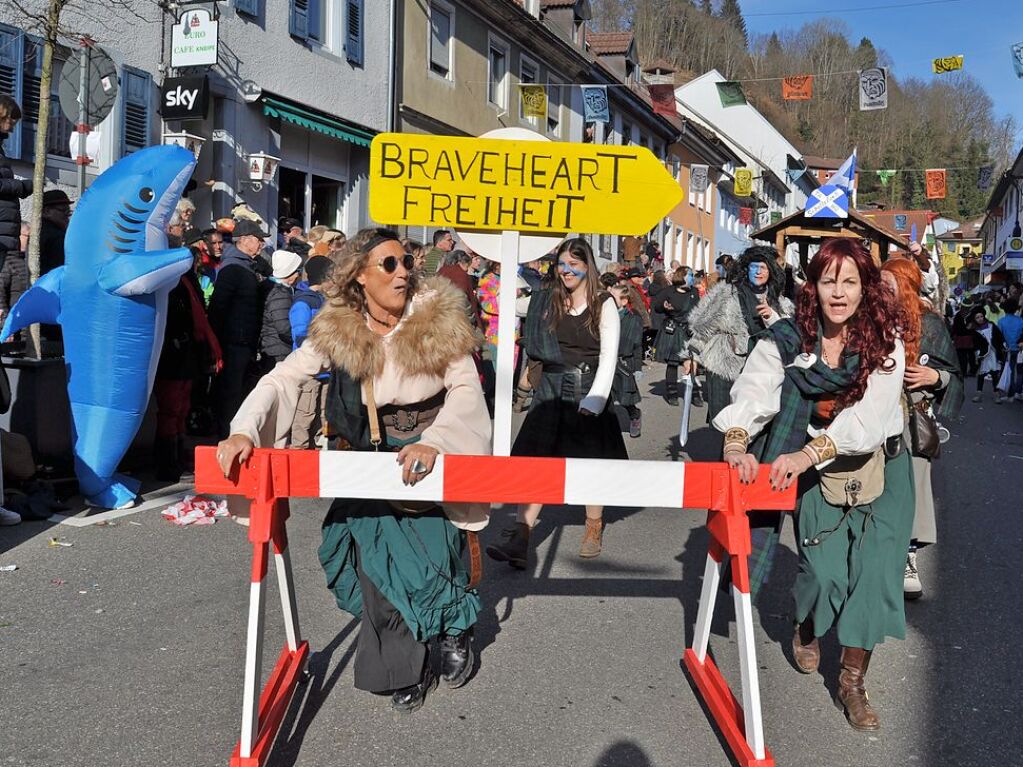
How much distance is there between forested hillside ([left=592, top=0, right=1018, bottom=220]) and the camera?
1890 inches

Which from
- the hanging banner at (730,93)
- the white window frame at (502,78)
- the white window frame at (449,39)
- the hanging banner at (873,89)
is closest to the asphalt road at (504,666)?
the white window frame at (449,39)

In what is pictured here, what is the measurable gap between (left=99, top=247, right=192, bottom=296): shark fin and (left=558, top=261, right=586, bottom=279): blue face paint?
2466 millimetres

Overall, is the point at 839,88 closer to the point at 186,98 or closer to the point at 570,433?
the point at 186,98

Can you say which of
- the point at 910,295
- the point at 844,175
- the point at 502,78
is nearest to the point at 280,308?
the point at 910,295

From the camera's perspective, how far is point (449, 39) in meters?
22.1

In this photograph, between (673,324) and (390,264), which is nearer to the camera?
(390,264)

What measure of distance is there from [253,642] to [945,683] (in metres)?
2.82

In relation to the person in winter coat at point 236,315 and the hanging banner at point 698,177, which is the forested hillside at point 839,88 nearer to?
the hanging banner at point 698,177

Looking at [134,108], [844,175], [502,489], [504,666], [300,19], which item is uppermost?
[300,19]

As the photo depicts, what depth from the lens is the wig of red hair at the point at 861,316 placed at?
3705mm

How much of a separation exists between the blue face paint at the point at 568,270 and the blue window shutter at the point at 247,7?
34.4 ft

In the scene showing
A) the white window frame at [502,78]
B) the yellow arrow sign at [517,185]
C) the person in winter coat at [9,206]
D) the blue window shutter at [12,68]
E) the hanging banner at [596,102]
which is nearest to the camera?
the yellow arrow sign at [517,185]

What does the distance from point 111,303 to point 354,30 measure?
499 inches

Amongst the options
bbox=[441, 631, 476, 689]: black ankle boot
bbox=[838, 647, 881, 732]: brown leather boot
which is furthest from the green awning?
bbox=[838, 647, 881, 732]: brown leather boot
